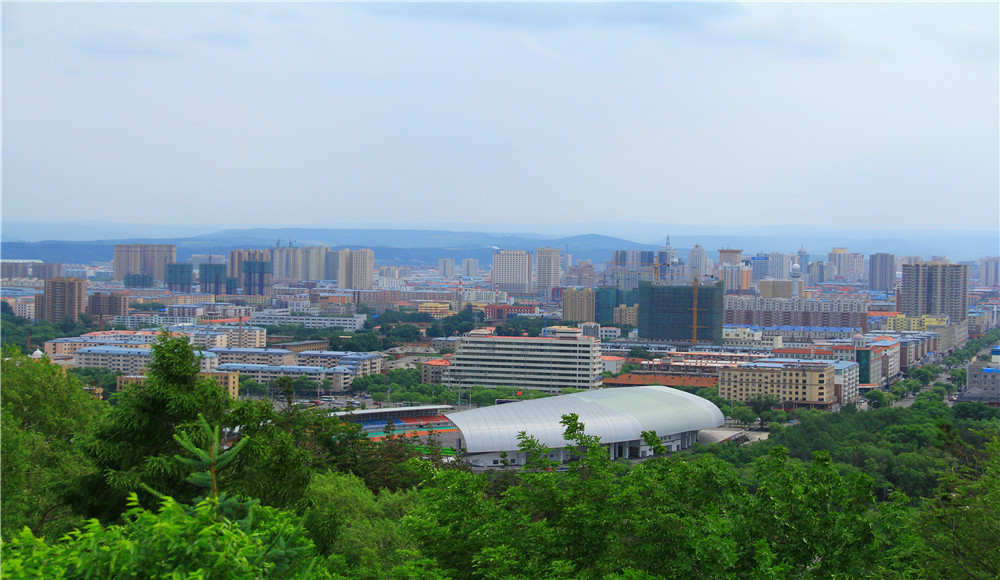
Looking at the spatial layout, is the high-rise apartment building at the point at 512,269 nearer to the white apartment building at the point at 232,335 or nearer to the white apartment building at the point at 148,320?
the white apartment building at the point at 148,320

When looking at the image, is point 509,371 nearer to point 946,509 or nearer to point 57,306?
point 946,509

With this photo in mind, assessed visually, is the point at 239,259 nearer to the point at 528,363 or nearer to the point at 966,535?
the point at 528,363

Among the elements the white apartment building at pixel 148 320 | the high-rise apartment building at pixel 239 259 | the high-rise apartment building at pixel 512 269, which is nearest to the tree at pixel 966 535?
the white apartment building at pixel 148 320

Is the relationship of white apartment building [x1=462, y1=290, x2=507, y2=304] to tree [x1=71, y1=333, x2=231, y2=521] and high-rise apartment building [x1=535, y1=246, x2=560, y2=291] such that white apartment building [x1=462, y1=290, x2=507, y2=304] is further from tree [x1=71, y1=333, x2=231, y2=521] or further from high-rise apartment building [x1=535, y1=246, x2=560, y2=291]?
tree [x1=71, y1=333, x2=231, y2=521]

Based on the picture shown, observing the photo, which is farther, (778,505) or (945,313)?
(945,313)

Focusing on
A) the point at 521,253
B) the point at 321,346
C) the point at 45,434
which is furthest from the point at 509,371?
the point at 521,253

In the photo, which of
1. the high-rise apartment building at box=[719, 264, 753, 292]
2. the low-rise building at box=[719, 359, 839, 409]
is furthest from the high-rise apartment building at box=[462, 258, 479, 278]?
the low-rise building at box=[719, 359, 839, 409]
